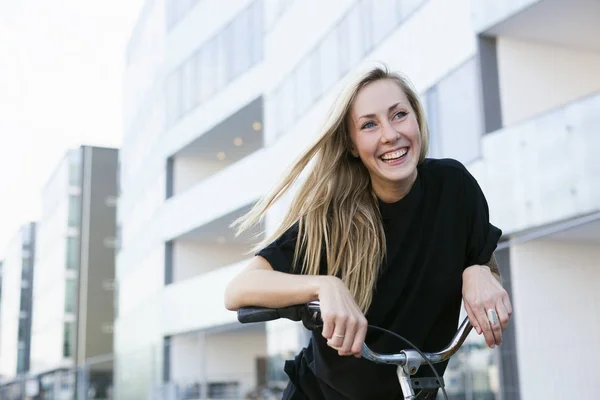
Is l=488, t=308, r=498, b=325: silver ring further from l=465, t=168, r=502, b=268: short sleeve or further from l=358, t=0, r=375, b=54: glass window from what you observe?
l=358, t=0, r=375, b=54: glass window

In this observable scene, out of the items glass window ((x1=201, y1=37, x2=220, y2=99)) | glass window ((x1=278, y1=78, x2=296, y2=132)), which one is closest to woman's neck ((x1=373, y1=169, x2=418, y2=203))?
glass window ((x1=278, y1=78, x2=296, y2=132))

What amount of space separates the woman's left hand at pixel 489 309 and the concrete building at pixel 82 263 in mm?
48911

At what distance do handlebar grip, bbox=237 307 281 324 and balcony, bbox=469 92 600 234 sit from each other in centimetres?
896

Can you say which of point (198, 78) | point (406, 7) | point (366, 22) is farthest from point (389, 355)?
point (198, 78)

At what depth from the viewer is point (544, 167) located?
11078mm

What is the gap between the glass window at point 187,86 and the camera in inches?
1118

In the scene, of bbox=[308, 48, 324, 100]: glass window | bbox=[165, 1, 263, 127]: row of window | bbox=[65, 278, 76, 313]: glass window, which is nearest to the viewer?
bbox=[308, 48, 324, 100]: glass window

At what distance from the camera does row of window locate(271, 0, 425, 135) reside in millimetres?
15664

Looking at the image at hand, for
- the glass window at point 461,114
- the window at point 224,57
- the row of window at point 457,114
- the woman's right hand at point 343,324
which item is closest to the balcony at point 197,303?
the window at point 224,57

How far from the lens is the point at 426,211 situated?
2221mm

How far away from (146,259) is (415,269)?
31034mm

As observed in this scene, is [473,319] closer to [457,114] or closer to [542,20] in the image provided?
[542,20]

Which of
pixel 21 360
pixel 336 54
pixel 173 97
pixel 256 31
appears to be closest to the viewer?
pixel 336 54

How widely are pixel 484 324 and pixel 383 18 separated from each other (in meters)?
14.4
